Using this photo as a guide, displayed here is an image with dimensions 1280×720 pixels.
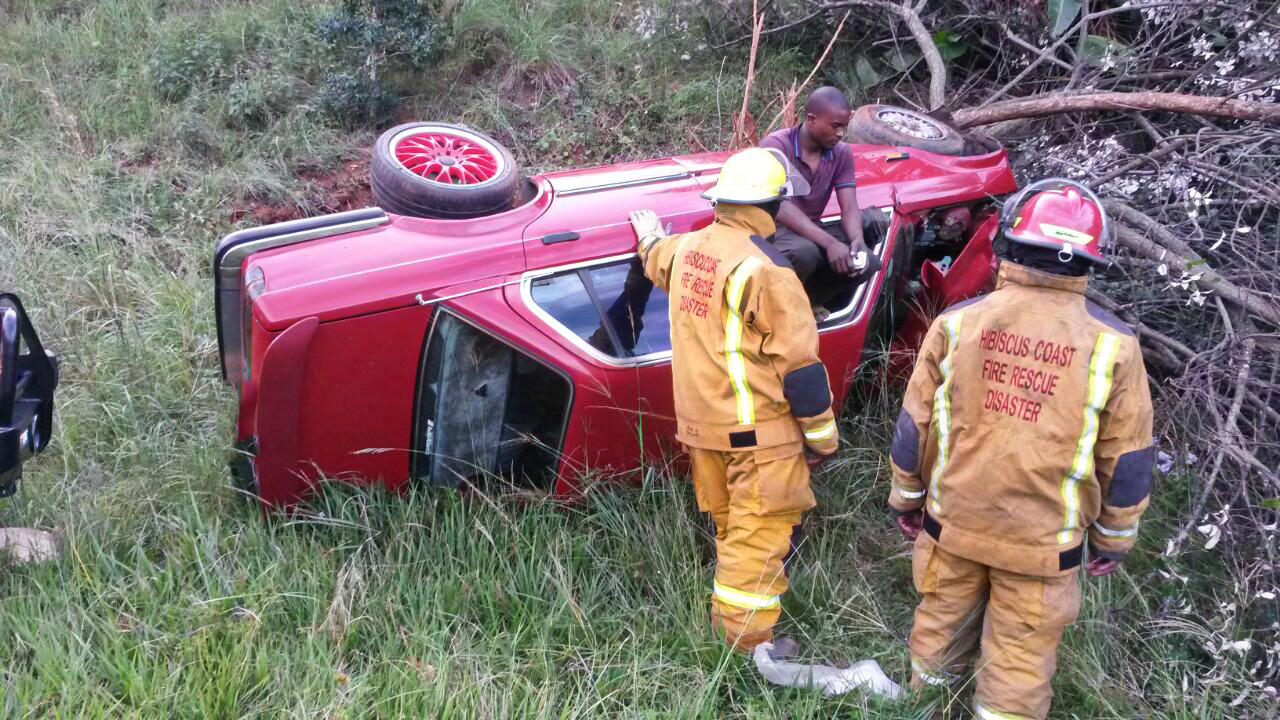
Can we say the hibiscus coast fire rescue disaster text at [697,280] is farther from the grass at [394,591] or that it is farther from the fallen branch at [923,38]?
the fallen branch at [923,38]

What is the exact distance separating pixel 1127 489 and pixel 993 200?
2.06 meters

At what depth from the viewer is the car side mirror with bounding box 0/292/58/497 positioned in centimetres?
306

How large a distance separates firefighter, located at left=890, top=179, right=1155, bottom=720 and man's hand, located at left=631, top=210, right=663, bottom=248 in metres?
1.20

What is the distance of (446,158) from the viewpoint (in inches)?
158

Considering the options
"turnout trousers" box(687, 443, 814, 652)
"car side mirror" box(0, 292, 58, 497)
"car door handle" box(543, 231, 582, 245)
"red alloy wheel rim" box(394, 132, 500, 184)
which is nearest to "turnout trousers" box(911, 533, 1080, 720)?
"turnout trousers" box(687, 443, 814, 652)

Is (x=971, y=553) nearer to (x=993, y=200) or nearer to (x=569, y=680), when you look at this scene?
(x=569, y=680)

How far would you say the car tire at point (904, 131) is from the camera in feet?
Answer: 15.8

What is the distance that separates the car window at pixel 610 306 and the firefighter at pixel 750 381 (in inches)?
13.9

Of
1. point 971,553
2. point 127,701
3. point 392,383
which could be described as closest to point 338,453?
point 392,383

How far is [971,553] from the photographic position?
9.12 feet

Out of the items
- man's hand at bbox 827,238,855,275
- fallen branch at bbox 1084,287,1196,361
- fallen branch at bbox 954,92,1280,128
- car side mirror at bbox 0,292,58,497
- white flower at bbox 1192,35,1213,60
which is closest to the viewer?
car side mirror at bbox 0,292,58,497

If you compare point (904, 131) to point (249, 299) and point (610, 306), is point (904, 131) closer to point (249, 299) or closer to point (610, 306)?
point (610, 306)

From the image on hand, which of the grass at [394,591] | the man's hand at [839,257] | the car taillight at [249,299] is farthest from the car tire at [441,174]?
the man's hand at [839,257]

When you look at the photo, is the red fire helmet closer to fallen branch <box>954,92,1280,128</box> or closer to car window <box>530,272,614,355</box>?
car window <box>530,272,614,355</box>
